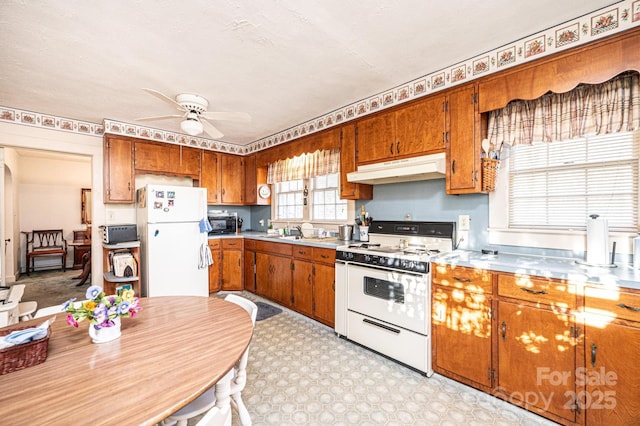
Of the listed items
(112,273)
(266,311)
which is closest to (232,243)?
(266,311)

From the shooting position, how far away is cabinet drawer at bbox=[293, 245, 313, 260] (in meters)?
3.28

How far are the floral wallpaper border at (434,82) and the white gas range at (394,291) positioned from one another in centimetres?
130

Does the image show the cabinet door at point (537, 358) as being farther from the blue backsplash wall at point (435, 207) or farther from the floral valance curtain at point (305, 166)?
the floral valance curtain at point (305, 166)

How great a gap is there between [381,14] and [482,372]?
8.38ft

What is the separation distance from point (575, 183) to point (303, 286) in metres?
2.74

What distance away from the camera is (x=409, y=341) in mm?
2285

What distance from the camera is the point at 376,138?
2975mm

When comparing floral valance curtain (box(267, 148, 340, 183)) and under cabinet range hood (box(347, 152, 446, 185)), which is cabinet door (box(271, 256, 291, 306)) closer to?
floral valance curtain (box(267, 148, 340, 183))

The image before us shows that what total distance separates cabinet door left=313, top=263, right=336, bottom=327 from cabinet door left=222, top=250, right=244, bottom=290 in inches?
69.8

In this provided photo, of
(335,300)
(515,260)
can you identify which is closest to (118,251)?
(335,300)

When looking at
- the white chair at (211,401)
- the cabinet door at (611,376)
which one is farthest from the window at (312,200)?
the cabinet door at (611,376)

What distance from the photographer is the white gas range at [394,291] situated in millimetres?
2227

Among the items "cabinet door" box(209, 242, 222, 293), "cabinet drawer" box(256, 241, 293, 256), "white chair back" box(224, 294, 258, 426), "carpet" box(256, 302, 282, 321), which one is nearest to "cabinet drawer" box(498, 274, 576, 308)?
"white chair back" box(224, 294, 258, 426)

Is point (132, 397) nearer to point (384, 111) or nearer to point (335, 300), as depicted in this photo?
point (335, 300)
